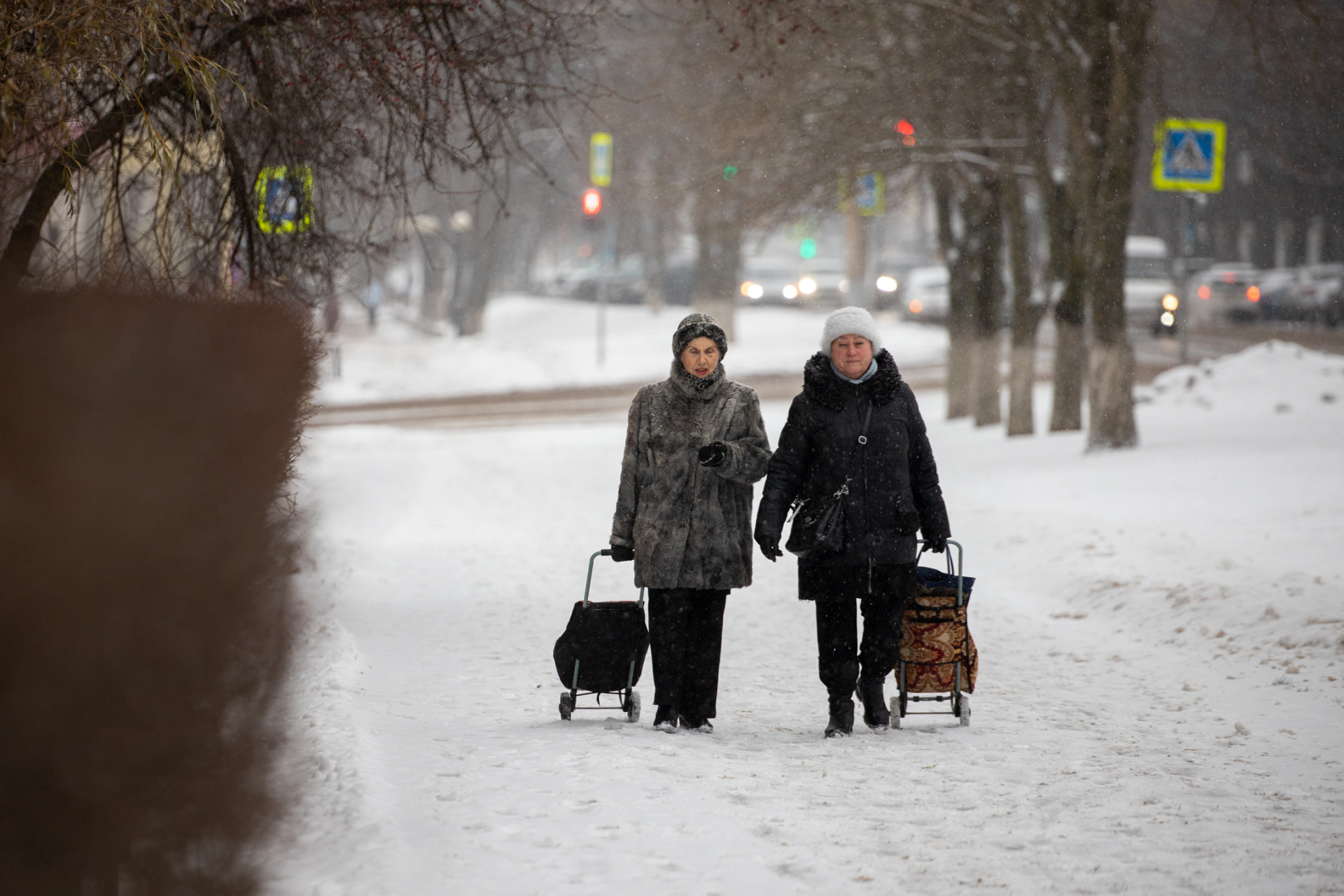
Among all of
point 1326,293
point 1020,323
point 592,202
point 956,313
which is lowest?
point 1020,323

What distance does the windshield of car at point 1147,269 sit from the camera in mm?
33656

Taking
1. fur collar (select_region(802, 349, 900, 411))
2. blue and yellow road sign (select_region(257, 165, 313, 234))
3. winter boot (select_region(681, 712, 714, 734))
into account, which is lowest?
winter boot (select_region(681, 712, 714, 734))

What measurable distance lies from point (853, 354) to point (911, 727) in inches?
63.1

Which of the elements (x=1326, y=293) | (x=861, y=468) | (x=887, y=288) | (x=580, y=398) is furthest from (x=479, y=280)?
(x=861, y=468)

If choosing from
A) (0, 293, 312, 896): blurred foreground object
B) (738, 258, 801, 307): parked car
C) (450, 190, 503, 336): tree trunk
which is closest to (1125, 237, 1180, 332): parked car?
(738, 258, 801, 307): parked car

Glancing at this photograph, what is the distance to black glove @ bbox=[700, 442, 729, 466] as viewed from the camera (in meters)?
5.60

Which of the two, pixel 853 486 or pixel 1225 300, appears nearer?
pixel 853 486

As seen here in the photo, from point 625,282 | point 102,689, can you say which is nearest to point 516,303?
point 625,282

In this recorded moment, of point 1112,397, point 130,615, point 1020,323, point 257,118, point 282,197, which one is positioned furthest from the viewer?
point 1020,323

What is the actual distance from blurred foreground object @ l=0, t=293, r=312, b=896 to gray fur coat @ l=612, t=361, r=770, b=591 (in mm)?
2682

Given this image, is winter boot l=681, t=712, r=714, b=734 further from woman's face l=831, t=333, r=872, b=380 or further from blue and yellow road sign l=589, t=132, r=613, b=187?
blue and yellow road sign l=589, t=132, r=613, b=187

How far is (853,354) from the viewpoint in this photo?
5.81m

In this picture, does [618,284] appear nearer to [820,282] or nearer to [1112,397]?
[820,282]

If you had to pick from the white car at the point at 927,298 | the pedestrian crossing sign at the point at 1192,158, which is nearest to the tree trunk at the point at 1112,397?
the pedestrian crossing sign at the point at 1192,158
